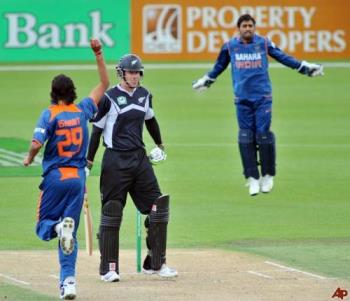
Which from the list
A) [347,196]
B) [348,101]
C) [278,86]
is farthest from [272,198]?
[278,86]

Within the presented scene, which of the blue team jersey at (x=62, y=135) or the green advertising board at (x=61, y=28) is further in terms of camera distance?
the green advertising board at (x=61, y=28)

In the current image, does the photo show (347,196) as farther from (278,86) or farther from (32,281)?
(278,86)

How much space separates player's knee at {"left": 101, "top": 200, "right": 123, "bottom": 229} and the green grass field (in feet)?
6.53

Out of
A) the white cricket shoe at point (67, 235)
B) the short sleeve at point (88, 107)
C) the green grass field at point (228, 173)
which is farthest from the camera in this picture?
the green grass field at point (228, 173)

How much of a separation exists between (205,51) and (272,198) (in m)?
16.7

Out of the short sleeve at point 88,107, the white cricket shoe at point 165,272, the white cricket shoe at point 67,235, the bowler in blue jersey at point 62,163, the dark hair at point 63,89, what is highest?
the dark hair at point 63,89

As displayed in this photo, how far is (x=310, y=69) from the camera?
1877cm

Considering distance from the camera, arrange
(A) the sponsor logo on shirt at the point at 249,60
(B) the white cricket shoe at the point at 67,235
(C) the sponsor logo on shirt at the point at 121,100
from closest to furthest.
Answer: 1. (B) the white cricket shoe at the point at 67,235
2. (C) the sponsor logo on shirt at the point at 121,100
3. (A) the sponsor logo on shirt at the point at 249,60

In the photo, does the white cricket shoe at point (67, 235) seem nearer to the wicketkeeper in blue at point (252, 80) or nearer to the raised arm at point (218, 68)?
the wicketkeeper in blue at point (252, 80)

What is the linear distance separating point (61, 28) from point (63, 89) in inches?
932

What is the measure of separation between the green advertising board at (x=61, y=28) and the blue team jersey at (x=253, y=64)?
58.2 ft

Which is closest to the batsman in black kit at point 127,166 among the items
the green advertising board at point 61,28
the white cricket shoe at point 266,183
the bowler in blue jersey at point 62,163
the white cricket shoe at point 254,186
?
the bowler in blue jersey at point 62,163

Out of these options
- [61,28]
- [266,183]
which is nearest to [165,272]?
[266,183]

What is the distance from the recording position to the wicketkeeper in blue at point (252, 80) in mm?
18406
